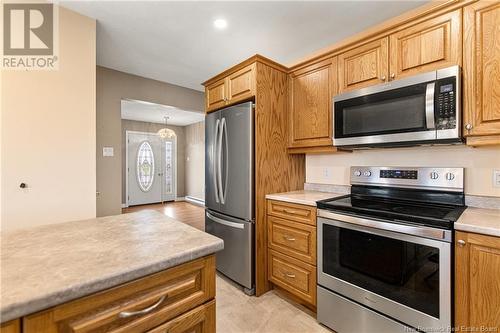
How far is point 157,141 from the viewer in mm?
6867

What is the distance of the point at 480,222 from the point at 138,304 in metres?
1.64

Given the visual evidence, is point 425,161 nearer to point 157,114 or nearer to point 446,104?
point 446,104

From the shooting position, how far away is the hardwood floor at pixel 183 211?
16.2ft

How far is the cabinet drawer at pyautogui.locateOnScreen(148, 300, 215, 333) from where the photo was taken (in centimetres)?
78

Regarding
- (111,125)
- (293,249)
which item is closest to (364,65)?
(293,249)

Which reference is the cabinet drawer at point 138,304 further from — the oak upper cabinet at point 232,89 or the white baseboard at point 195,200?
the white baseboard at point 195,200

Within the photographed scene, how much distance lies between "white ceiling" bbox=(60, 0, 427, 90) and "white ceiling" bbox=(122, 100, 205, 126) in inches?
73.1

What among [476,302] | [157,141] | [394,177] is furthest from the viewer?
[157,141]

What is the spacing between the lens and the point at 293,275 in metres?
2.01

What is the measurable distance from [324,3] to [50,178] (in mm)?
2727

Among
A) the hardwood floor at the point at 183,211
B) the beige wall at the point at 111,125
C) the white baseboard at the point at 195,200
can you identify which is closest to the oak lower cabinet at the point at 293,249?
the beige wall at the point at 111,125

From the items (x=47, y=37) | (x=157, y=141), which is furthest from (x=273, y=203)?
(x=157, y=141)

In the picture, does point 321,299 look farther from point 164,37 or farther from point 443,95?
point 164,37

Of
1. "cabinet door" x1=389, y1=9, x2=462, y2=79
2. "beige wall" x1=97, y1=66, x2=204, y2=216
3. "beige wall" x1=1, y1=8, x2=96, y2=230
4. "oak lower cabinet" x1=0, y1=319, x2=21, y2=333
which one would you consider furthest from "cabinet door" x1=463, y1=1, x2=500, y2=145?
"beige wall" x1=97, y1=66, x2=204, y2=216
